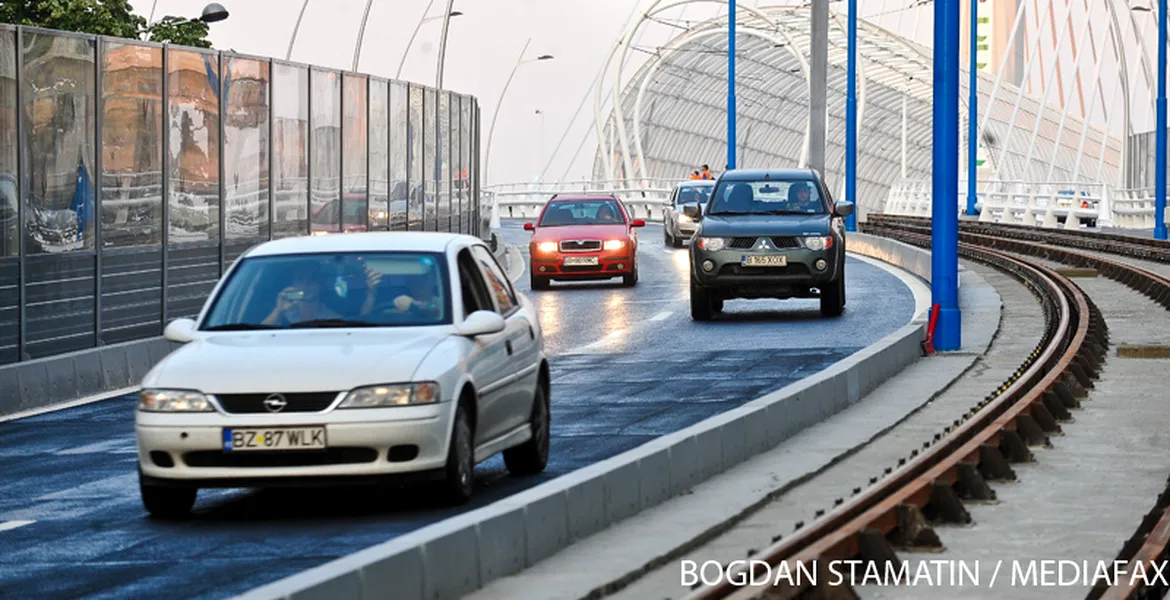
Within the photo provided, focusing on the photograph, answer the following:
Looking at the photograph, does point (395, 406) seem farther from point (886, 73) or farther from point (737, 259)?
point (886, 73)

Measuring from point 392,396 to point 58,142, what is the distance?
9.08 meters

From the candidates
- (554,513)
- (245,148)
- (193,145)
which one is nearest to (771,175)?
(245,148)

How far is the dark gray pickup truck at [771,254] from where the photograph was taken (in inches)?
1013

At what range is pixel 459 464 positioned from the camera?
10648mm

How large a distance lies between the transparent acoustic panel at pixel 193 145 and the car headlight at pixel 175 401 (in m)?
10.7

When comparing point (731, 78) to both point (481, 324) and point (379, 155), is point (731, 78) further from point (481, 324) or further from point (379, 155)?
point (481, 324)

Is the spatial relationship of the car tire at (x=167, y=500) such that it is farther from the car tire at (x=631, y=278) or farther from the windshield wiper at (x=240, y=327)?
the car tire at (x=631, y=278)

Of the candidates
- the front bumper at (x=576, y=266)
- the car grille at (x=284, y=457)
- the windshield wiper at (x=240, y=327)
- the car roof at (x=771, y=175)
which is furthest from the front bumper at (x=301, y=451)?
the front bumper at (x=576, y=266)

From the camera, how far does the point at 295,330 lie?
36.7 ft

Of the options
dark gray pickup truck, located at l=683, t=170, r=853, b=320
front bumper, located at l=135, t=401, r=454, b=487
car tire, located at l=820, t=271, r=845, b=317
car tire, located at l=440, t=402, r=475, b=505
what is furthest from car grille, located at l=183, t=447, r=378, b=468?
car tire, located at l=820, t=271, r=845, b=317

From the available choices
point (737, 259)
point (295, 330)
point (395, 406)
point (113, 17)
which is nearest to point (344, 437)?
point (395, 406)

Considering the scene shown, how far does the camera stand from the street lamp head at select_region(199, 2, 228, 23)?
3356 cm

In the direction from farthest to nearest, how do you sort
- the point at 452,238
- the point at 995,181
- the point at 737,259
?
the point at 995,181
the point at 737,259
the point at 452,238

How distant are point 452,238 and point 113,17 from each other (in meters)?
35.4
